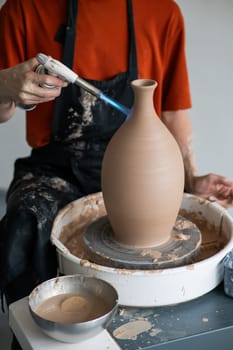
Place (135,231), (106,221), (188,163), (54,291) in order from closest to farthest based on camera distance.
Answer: (54,291) → (135,231) → (106,221) → (188,163)

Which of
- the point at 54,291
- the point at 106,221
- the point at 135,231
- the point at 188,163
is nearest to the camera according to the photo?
the point at 54,291

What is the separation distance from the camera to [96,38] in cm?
167

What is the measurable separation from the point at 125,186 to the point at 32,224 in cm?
31

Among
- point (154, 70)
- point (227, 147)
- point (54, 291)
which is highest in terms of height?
point (154, 70)

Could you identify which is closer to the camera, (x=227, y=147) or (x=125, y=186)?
(x=125, y=186)

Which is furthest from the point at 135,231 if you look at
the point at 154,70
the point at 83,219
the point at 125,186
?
the point at 154,70

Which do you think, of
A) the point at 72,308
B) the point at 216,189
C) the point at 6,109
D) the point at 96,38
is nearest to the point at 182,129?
the point at 216,189

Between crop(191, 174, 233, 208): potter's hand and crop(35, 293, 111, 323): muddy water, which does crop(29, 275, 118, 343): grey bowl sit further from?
crop(191, 174, 233, 208): potter's hand

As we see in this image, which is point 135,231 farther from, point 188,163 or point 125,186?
point 188,163

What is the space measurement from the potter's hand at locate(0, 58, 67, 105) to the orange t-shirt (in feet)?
0.91

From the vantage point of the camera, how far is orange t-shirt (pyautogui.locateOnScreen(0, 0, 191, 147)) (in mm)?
1656

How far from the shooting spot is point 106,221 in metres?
1.47

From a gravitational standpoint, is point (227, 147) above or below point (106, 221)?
below

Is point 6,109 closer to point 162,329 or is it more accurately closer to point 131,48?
Answer: point 131,48
